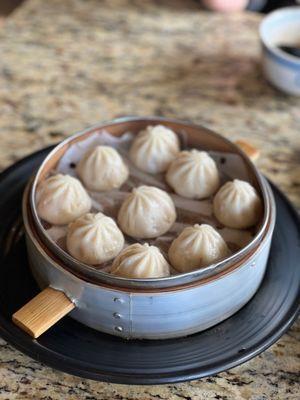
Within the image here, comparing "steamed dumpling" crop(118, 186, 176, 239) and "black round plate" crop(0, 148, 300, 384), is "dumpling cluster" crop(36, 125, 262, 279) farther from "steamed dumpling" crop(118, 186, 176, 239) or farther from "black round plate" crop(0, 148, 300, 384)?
"black round plate" crop(0, 148, 300, 384)

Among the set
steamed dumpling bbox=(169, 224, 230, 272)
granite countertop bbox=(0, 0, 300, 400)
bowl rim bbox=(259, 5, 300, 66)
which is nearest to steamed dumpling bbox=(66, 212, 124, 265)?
steamed dumpling bbox=(169, 224, 230, 272)


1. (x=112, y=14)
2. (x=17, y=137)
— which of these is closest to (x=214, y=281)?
(x=17, y=137)

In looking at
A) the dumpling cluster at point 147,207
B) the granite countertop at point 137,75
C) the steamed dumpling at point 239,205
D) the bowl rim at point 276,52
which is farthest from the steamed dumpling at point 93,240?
the bowl rim at point 276,52

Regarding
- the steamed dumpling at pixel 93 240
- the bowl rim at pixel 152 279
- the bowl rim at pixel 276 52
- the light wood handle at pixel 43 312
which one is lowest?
the light wood handle at pixel 43 312

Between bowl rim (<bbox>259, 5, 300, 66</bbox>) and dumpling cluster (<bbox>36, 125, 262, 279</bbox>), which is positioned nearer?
dumpling cluster (<bbox>36, 125, 262, 279</bbox>)

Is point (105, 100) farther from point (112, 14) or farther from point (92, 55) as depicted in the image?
point (112, 14)

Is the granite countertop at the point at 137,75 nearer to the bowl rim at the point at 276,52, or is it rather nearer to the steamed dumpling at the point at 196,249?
the bowl rim at the point at 276,52

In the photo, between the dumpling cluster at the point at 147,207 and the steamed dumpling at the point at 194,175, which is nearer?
the dumpling cluster at the point at 147,207
